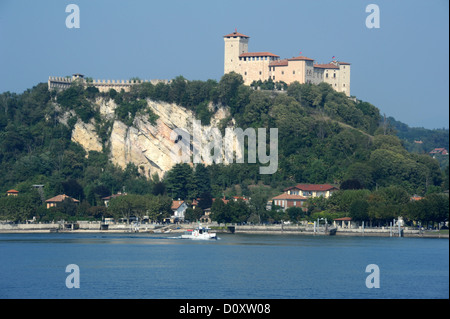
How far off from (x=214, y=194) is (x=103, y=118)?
17567mm

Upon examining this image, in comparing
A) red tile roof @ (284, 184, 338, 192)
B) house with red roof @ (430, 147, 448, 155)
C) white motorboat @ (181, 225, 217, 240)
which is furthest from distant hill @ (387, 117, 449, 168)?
white motorboat @ (181, 225, 217, 240)

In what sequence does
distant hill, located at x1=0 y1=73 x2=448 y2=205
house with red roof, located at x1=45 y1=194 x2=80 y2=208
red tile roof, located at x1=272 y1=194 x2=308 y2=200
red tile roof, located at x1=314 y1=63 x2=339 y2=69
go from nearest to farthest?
red tile roof, located at x1=272 y1=194 x2=308 y2=200 < house with red roof, located at x1=45 y1=194 x2=80 y2=208 < distant hill, located at x1=0 y1=73 x2=448 y2=205 < red tile roof, located at x1=314 y1=63 x2=339 y2=69

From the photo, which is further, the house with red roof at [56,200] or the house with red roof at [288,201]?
the house with red roof at [56,200]

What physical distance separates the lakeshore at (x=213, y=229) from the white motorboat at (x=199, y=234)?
11.6 feet

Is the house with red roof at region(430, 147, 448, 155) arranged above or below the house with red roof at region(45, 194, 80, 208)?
above

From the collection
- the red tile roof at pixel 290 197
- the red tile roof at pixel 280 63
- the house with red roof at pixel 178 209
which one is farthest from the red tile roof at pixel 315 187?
the red tile roof at pixel 280 63

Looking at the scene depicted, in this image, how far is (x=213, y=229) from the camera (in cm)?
8181

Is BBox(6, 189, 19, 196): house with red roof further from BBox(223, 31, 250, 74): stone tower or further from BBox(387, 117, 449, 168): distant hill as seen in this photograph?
BBox(387, 117, 449, 168): distant hill

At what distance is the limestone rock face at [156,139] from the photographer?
314 ft

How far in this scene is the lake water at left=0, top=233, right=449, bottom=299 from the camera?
41781 millimetres

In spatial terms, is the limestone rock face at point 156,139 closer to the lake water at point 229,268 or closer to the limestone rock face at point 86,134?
the limestone rock face at point 86,134

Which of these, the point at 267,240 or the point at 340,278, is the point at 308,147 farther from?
the point at 340,278

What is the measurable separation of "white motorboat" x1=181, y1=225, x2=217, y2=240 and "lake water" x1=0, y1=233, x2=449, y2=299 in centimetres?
298

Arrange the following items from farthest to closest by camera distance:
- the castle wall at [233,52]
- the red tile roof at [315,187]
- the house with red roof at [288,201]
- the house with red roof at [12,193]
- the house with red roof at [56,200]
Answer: the castle wall at [233,52]
the house with red roof at [12,193]
the house with red roof at [56,200]
the red tile roof at [315,187]
the house with red roof at [288,201]
